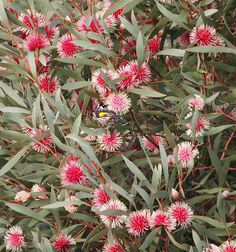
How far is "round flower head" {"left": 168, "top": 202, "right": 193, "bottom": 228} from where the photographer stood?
1.51 metres

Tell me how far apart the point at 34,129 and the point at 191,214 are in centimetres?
45

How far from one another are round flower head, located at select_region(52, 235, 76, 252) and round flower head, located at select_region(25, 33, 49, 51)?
48 cm

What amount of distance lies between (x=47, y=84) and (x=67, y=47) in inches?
4.6

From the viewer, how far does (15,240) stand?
5.47 ft

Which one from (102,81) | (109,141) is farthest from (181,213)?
(102,81)

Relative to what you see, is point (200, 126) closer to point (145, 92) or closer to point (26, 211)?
point (145, 92)

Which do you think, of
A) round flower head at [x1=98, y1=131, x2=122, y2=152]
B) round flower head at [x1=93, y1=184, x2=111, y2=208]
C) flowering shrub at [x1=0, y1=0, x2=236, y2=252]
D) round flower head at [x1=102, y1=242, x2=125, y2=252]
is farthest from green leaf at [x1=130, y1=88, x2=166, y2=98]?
round flower head at [x1=102, y1=242, x2=125, y2=252]

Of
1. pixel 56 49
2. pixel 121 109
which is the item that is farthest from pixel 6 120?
pixel 121 109

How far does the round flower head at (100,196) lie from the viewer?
1537 mm

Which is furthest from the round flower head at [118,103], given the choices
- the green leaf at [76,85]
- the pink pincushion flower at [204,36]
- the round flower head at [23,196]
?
the round flower head at [23,196]

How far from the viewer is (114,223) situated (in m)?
1.52

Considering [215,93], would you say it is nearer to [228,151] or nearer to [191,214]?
[228,151]

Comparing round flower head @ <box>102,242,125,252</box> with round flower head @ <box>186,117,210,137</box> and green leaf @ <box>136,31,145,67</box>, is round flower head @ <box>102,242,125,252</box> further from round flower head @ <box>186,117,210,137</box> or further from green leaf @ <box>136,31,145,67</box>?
green leaf @ <box>136,31,145,67</box>

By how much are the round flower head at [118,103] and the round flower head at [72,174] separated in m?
0.16
